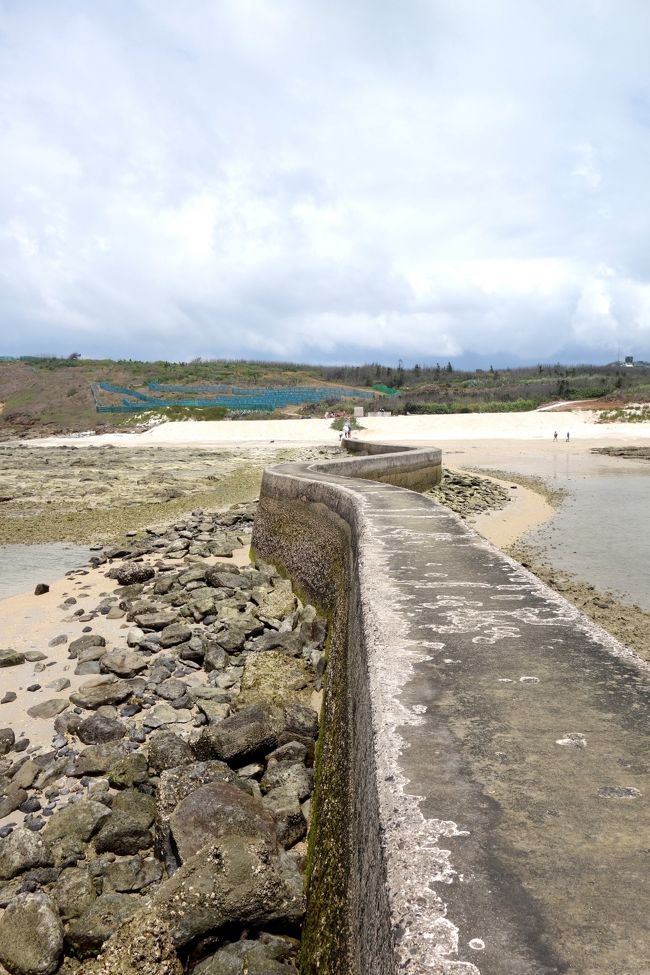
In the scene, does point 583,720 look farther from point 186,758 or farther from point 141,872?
point 186,758

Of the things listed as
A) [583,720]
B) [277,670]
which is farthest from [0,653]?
[583,720]

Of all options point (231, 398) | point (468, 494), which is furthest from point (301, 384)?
point (468, 494)

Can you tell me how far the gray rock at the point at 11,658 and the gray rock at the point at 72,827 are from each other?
2.69 meters

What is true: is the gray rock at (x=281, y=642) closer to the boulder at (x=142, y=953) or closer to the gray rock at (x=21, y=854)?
the gray rock at (x=21, y=854)

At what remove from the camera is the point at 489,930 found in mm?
1471

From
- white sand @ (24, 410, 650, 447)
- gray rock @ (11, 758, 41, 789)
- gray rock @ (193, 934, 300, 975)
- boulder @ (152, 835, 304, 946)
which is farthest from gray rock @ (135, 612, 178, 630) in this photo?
white sand @ (24, 410, 650, 447)

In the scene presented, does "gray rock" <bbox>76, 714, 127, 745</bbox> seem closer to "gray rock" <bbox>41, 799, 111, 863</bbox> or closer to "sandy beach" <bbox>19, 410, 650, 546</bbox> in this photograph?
"gray rock" <bbox>41, 799, 111, 863</bbox>

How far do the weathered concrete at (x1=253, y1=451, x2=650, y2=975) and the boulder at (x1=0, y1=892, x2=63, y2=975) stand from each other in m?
1.14

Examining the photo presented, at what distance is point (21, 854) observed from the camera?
3195 millimetres

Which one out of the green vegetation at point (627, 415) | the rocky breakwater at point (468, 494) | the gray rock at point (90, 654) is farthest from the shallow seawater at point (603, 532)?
the green vegetation at point (627, 415)

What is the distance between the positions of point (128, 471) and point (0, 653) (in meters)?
19.0

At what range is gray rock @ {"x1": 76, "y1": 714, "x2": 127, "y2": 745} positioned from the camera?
4492 mm

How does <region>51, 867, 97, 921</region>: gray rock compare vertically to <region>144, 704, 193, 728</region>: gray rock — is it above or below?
above

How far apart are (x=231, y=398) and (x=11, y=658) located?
2140 inches
